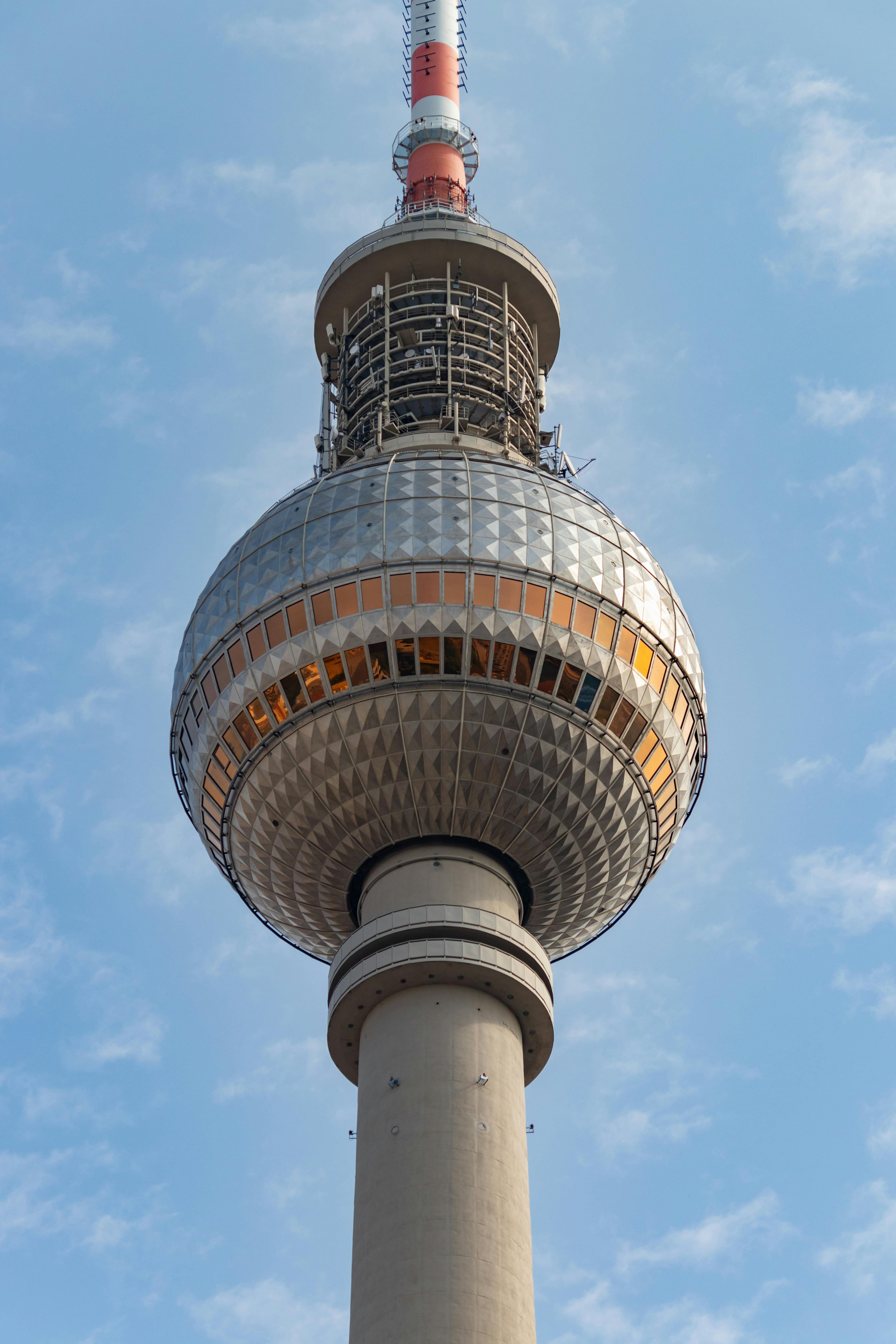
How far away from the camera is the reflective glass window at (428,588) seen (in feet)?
167

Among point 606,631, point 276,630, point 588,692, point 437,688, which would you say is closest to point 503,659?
point 437,688

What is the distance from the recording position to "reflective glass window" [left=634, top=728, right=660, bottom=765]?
52969 millimetres

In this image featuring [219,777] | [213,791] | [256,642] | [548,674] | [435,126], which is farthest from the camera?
[435,126]

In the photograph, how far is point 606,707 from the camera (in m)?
51.8

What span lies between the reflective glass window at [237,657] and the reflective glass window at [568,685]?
35.1 ft

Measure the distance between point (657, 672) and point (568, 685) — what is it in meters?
4.20

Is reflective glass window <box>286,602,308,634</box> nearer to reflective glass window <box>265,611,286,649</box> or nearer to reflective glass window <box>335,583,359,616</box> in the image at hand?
reflective glass window <box>265,611,286,649</box>

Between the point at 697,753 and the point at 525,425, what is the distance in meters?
16.7

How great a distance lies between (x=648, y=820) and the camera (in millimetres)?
55031

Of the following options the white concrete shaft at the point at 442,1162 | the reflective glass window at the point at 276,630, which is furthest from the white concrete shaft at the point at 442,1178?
the reflective glass window at the point at 276,630

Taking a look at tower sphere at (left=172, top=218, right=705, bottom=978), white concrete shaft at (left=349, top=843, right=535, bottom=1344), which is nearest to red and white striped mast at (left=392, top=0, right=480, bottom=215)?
tower sphere at (left=172, top=218, right=705, bottom=978)

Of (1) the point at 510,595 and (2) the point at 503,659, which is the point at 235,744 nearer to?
(2) the point at 503,659

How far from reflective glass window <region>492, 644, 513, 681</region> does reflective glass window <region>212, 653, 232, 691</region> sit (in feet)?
30.4

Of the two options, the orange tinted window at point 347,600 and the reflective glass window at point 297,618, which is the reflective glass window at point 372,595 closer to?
the orange tinted window at point 347,600
